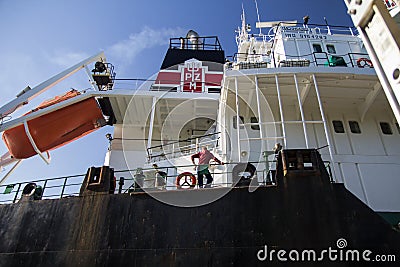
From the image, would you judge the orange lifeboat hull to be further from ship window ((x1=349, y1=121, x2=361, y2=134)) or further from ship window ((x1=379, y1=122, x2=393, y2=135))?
ship window ((x1=379, y1=122, x2=393, y2=135))

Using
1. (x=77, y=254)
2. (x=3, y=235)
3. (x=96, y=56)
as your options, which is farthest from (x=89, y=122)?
(x=77, y=254)

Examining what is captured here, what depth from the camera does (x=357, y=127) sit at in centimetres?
1220

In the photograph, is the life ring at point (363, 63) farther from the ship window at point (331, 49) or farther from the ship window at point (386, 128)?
the ship window at point (386, 128)

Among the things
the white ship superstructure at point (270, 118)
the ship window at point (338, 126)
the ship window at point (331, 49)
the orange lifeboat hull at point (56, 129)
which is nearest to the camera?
the white ship superstructure at point (270, 118)

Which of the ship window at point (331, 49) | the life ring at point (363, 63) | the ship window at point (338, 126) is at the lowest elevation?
the ship window at point (338, 126)

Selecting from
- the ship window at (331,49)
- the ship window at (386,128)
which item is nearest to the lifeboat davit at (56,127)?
the ship window at (331,49)

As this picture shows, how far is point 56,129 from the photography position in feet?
44.2

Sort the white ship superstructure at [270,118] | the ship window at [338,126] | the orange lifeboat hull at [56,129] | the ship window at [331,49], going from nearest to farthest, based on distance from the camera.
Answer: the white ship superstructure at [270,118] < the ship window at [338,126] < the orange lifeboat hull at [56,129] < the ship window at [331,49]

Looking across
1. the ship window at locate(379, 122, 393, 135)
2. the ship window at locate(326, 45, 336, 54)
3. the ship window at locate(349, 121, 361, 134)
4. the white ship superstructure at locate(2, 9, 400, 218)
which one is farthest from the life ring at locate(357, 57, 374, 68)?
the ship window at locate(379, 122, 393, 135)

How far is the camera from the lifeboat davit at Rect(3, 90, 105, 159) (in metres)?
12.6

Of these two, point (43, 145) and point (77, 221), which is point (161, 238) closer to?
point (77, 221)

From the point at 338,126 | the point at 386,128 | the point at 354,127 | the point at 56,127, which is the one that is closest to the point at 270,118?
the point at 338,126

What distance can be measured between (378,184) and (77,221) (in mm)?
10255

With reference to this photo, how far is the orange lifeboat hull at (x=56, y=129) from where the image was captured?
1259cm
